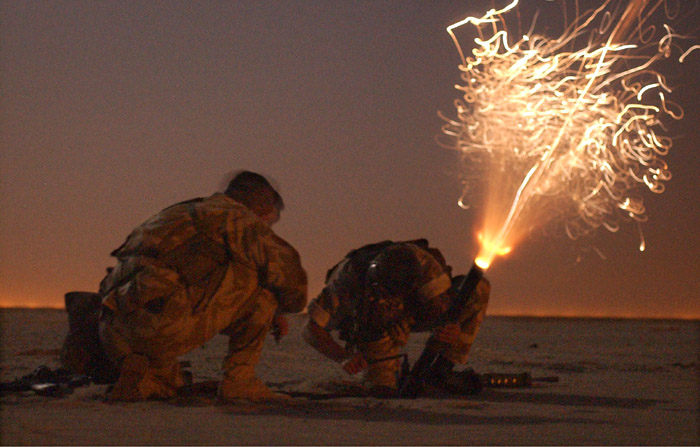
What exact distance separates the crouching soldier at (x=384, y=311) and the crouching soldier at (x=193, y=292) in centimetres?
78

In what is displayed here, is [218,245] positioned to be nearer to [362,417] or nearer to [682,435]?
[362,417]

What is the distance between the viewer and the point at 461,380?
532cm

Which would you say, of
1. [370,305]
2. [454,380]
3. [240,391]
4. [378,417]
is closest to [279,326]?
[240,391]

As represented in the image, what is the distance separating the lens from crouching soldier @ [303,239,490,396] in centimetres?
520

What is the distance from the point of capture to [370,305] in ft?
17.4

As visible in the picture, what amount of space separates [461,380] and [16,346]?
5604mm

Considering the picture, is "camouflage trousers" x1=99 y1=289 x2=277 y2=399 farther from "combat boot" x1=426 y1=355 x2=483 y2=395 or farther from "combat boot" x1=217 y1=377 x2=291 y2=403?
"combat boot" x1=426 y1=355 x2=483 y2=395

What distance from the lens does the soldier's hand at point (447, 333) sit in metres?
5.23

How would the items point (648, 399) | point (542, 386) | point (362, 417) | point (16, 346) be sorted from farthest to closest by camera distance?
point (16, 346)
point (542, 386)
point (648, 399)
point (362, 417)

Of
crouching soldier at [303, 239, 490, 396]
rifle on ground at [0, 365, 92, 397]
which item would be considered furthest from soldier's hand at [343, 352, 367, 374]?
Answer: rifle on ground at [0, 365, 92, 397]

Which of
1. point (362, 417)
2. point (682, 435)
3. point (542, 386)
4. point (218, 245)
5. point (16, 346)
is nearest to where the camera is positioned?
point (682, 435)

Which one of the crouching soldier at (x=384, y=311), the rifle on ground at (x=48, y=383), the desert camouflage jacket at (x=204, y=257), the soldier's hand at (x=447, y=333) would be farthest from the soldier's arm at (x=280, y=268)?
the rifle on ground at (x=48, y=383)

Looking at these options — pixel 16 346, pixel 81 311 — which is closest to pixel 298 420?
pixel 81 311

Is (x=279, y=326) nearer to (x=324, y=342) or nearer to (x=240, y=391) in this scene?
(x=240, y=391)
